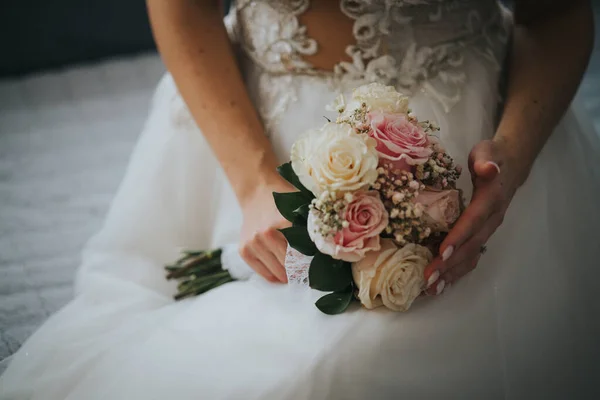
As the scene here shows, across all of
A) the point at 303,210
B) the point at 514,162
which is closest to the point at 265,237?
the point at 303,210

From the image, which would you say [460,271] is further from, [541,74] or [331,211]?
[541,74]

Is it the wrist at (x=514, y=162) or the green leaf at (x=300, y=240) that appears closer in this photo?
the green leaf at (x=300, y=240)

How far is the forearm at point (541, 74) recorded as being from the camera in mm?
865

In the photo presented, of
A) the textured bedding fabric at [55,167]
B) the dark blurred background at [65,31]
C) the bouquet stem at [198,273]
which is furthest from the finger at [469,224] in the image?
the dark blurred background at [65,31]

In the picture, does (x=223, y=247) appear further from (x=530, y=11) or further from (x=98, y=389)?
(x=530, y=11)

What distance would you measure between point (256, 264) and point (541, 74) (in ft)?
2.01

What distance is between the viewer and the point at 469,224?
2.34 feet

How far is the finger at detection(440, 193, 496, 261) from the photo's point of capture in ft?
2.28

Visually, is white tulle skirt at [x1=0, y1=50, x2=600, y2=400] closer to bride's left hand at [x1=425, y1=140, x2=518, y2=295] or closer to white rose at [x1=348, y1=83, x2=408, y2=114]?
bride's left hand at [x1=425, y1=140, x2=518, y2=295]

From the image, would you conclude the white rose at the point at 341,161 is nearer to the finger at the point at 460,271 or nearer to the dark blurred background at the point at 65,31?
the finger at the point at 460,271

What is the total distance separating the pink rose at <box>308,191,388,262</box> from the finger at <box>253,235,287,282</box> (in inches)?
7.5

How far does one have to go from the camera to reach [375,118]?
26.2 inches

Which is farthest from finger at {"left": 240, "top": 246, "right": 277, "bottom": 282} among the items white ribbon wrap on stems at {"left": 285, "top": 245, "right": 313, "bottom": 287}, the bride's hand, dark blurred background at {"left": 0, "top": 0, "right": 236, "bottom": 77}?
dark blurred background at {"left": 0, "top": 0, "right": 236, "bottom": 77}

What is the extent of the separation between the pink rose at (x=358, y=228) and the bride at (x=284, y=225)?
11cm
